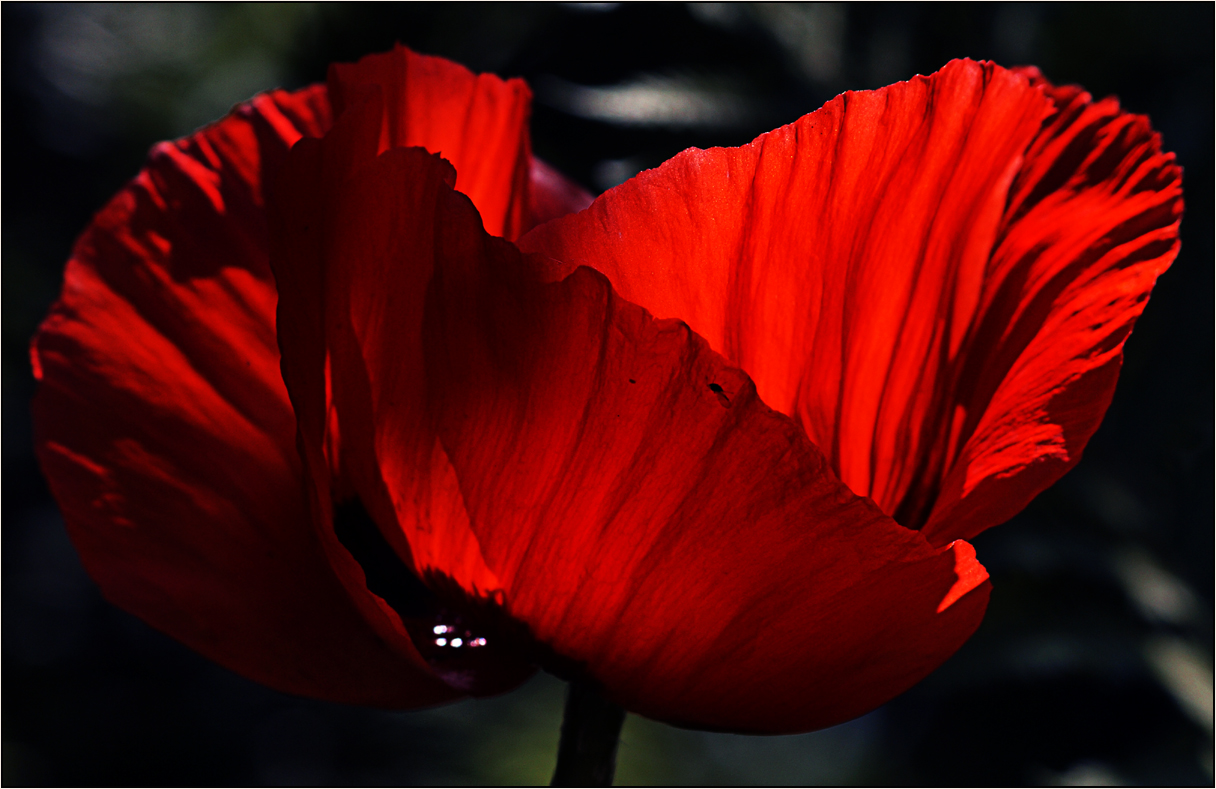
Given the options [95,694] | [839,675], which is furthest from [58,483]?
[95,694]

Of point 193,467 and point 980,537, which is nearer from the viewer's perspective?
point 193,467

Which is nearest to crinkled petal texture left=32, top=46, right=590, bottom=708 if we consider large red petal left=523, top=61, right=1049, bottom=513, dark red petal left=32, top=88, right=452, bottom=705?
dark red petal left=32, top=88, right=452, bottom=705

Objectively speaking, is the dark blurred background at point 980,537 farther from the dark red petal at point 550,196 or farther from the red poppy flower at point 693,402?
the red poppy flower at point 693,402

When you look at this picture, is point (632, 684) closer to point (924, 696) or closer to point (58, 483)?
point (58, 483)

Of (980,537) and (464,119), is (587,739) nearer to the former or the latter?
(464,119)

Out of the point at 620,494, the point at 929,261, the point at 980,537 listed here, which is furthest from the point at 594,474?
the point at 980,537

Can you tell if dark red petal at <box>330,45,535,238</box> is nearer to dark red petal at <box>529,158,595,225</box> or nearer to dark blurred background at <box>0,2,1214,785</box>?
dark red petal at <box>529,158,595,225</box>

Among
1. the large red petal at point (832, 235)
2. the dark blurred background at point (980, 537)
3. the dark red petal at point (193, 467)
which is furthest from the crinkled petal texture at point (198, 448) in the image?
the dark blurred background at point (980, 537)
